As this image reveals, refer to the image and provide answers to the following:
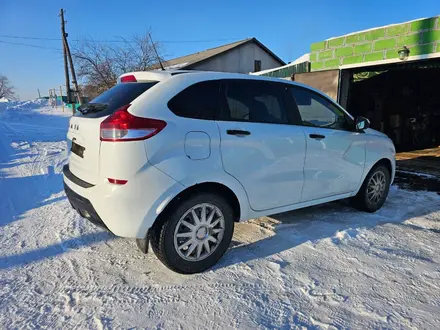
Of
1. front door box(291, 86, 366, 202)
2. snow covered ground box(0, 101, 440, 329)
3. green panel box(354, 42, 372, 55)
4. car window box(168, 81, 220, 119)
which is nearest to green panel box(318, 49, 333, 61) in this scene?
green panel box(354, 42, 372, 55)

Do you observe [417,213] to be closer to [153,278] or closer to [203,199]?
[203,199]

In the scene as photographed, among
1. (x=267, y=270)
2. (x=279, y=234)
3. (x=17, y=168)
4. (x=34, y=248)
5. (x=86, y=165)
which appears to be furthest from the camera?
(x=17, y=168)

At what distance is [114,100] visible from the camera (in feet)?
9.41

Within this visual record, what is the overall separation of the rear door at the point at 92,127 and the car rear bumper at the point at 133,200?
173 millimetres

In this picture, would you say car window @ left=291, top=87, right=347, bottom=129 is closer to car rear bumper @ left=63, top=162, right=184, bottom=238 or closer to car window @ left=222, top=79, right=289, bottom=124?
car window @ left=222, top=79, right=289, bottom=124

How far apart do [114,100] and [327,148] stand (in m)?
2.43

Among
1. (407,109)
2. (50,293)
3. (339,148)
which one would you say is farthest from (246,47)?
(50,293)

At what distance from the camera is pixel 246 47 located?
2909 cm

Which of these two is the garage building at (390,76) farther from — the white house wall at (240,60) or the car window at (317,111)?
the white house wall at (240,60)

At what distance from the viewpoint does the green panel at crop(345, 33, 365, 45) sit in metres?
7.75

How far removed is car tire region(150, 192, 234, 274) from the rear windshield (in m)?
0.99

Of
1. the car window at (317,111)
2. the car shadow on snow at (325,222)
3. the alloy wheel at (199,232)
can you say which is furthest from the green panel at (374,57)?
the alloy wheel at (199,232)

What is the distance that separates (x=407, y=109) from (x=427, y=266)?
35.8 ft

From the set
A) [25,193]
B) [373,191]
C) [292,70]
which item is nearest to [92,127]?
[25,193]
